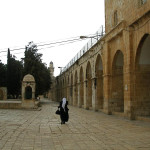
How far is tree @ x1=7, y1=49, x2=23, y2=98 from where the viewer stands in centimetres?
4488

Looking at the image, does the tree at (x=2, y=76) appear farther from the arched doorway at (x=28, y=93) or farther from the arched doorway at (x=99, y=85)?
the arched doorway at (x=99, y=85)

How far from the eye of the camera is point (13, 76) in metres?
46.1

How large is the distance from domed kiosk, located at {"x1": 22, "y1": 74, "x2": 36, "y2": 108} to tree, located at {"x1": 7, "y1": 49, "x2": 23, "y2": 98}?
20682 mm

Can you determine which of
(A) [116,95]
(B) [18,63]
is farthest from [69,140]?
(B) [18,63]

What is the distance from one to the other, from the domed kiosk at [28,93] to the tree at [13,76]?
2068cm

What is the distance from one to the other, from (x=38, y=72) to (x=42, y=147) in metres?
33.5

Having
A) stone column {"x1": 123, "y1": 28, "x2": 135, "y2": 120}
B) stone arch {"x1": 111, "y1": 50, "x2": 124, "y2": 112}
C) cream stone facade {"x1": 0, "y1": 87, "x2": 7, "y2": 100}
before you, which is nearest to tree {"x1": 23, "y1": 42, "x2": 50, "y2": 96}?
cream stone facade {"x1": 0, "y1": 87, "x2": 7, "y2": 100}

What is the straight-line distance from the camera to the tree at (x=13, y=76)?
44.9 m

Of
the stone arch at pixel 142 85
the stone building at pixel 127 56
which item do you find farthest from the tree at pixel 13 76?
the stone arch at pixel 142 85

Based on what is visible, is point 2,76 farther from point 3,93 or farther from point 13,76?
point 3,93

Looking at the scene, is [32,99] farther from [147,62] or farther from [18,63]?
[18,63]

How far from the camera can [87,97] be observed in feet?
80.9

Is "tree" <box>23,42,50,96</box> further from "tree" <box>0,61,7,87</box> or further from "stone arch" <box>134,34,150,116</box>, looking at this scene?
"stone arch" <box>134,34,150,116</box>

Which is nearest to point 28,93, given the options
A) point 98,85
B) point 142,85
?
point 98,85
